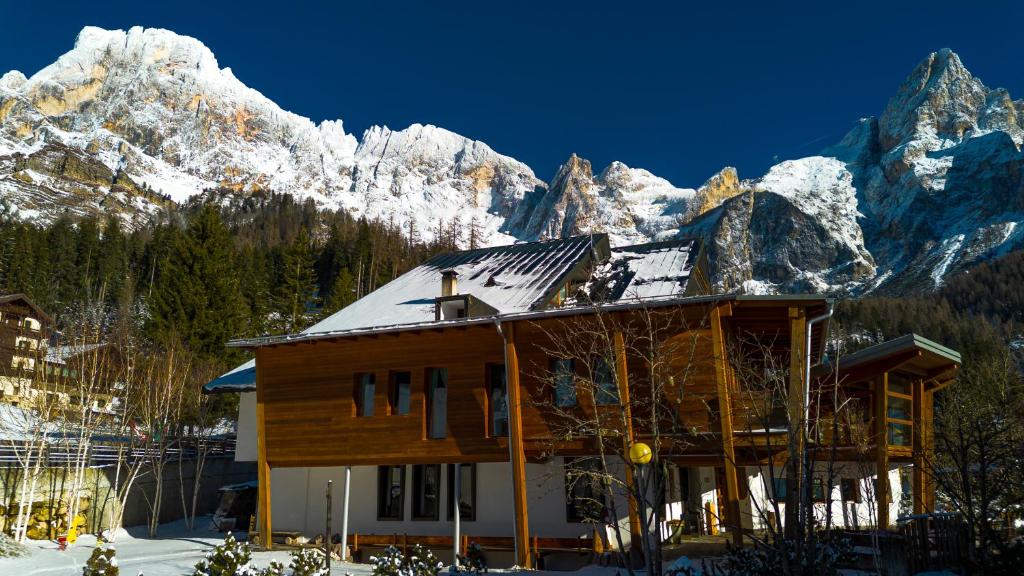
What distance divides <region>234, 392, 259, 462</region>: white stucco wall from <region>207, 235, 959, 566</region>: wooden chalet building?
0.07 m

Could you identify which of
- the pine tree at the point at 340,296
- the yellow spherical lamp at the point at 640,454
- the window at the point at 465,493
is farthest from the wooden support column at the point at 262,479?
the pine tree at the point at 340,296

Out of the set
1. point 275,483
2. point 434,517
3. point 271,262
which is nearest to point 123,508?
point 275,483

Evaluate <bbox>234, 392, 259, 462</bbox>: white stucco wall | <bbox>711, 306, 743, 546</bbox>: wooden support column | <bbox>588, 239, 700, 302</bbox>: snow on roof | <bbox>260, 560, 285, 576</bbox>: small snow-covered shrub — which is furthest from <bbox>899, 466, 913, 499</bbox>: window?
<bbox>260, 560, 285, 576</bbox>: small snow-covered shrub

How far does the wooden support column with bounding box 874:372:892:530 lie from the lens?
18.0m

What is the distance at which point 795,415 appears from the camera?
14820 mm

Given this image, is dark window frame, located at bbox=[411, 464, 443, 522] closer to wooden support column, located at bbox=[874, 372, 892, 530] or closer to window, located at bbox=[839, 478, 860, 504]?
wooden support column, located at bbox=[874, 372, 892, 530]

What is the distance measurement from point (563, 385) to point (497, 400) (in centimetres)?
197

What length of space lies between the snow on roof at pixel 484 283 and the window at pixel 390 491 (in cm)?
452

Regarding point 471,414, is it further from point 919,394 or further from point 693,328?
point 919,394

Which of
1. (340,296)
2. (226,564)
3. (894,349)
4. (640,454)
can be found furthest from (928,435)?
(340,296)

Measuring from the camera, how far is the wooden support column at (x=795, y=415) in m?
10.4

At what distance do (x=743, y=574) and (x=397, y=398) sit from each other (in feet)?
36.3

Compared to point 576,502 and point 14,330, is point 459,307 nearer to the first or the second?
point 576,502

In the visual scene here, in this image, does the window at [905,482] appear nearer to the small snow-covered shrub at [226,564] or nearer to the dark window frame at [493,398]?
the dark window frame at [493,398]
